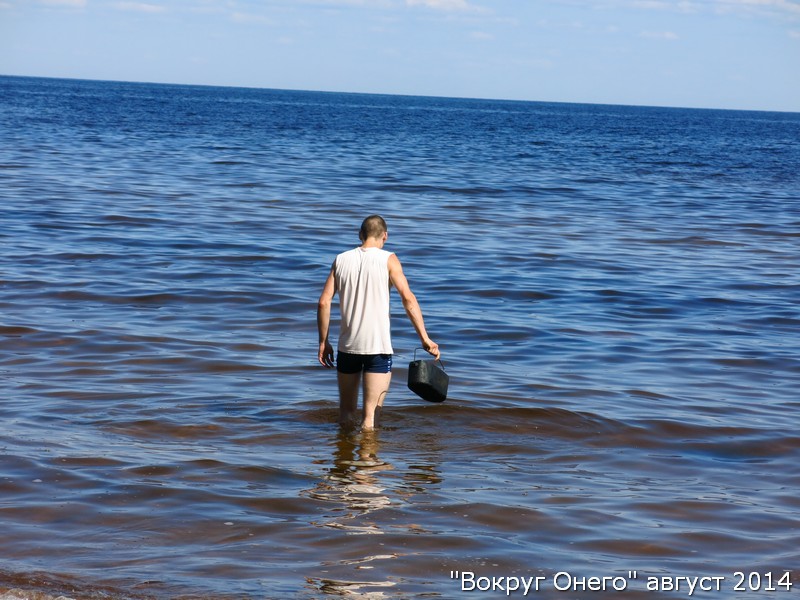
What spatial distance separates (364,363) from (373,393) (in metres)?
0.23

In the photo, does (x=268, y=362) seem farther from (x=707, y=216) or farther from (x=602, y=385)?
(x=707, y=216)

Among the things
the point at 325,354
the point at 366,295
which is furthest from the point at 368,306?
the point at 325,354

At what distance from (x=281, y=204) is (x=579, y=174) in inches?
641

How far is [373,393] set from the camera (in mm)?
7266

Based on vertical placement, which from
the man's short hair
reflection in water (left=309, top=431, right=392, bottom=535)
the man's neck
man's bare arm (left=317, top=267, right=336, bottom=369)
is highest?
the man's short hair

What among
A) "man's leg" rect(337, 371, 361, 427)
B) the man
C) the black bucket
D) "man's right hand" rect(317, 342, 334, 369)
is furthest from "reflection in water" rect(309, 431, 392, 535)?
"man's right hand" rect(317, 342, 334, 369)

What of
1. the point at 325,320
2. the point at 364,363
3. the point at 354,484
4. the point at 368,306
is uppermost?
the point at 368,306

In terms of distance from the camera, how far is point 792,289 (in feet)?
46.5

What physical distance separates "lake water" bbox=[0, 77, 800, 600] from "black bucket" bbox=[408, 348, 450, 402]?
1.18 feet

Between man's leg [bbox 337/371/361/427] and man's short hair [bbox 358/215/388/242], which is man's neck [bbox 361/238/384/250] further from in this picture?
man's leg [bbox 337/371/361/427]

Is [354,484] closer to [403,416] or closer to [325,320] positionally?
[325,320]

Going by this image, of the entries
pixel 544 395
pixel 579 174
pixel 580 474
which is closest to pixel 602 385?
pixel 544 395

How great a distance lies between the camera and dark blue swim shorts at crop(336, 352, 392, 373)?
283 inches

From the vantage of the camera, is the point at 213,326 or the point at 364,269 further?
the point at 213,326
